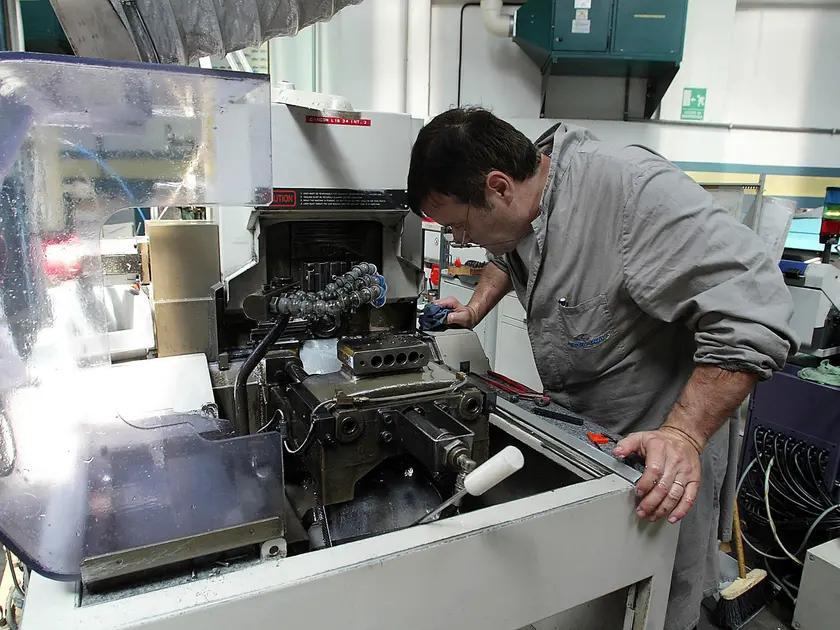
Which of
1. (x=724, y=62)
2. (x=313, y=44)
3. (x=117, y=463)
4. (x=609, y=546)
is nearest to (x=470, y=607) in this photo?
(x=609, y=546)

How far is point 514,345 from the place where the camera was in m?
2.79

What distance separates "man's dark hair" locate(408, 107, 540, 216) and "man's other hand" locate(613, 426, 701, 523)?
54cm

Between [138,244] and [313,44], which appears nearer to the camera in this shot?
[138,244]

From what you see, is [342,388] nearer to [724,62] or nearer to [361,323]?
[361,323]

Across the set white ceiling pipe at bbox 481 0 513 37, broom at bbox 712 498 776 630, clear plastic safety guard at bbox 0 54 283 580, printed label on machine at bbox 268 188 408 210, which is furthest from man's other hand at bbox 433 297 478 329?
white ceiling pipe at bbox 481 0 513 37

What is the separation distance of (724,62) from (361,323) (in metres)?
3.34

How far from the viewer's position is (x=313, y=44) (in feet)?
10.2

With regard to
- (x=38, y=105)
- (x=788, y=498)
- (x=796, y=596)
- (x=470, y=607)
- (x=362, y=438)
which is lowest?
(x=796, y=596)

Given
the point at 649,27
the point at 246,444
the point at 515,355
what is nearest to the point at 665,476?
Answer: the point at 246,444

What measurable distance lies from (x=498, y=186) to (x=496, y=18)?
2.44m

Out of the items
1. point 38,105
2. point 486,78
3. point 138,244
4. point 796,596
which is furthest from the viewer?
point 486,78

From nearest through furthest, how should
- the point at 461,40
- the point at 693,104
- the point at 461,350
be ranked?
the point at 461,350 → the point at 461,40 → the point at 693,104

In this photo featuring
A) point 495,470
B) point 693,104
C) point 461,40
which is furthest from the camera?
point 693,104

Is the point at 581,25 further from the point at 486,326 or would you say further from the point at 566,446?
the point at 566,446
